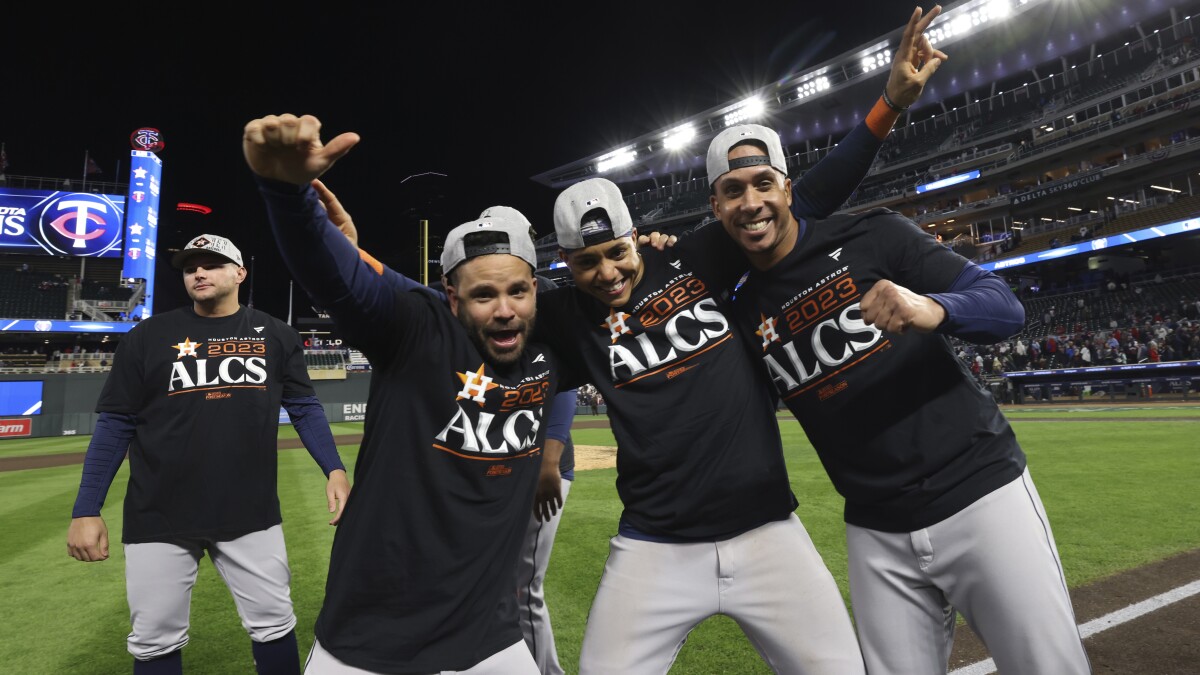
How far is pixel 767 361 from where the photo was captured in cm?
253

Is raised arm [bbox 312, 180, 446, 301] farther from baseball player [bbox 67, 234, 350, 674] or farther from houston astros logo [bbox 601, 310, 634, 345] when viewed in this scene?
baseball player [bbox 67, 234, 350, 674]

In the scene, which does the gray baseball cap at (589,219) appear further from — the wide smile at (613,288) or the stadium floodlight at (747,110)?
the stadium floodlight at (747,110)

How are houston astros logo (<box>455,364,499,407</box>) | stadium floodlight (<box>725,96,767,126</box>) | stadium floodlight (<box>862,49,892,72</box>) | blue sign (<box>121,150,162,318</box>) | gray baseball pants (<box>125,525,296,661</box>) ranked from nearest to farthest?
houston astros logo (<box>455,364,499,407</box>), gray baseball pants (<box>125,525,296,661</box>), stadium floodlight (<box>862,49,892,72</box>), blue sign (<box>121,150,162,318</box>), stadium floodlight (<box>725,96,767,126</box>)

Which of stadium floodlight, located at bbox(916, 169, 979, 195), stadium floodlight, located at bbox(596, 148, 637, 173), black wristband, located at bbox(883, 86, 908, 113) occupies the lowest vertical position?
black wristband, located at bbox(883, 86, 908, 113)

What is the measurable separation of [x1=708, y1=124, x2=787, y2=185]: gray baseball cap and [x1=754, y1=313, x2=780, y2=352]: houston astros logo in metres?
0.62

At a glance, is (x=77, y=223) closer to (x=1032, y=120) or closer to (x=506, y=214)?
(x=506, y=214)

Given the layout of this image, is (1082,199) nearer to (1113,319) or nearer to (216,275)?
(1113,319)

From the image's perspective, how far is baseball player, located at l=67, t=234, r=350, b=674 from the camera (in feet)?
10.3

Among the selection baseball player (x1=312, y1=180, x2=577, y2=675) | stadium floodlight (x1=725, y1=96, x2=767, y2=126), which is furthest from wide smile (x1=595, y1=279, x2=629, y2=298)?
stadium floodlight (x1=725, y1=96, x2=767, y2=126)

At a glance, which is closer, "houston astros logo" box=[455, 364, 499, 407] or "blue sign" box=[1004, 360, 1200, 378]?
"houston astros logo" box=[455, 364, 499, 407]

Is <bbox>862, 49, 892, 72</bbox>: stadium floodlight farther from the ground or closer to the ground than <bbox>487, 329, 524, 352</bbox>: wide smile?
farther from the ground

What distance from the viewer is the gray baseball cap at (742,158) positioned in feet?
8.37

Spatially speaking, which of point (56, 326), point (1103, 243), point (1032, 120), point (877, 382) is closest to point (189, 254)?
point (877, 382)

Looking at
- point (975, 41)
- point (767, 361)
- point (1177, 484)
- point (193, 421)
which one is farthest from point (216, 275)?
point (975, 41)
